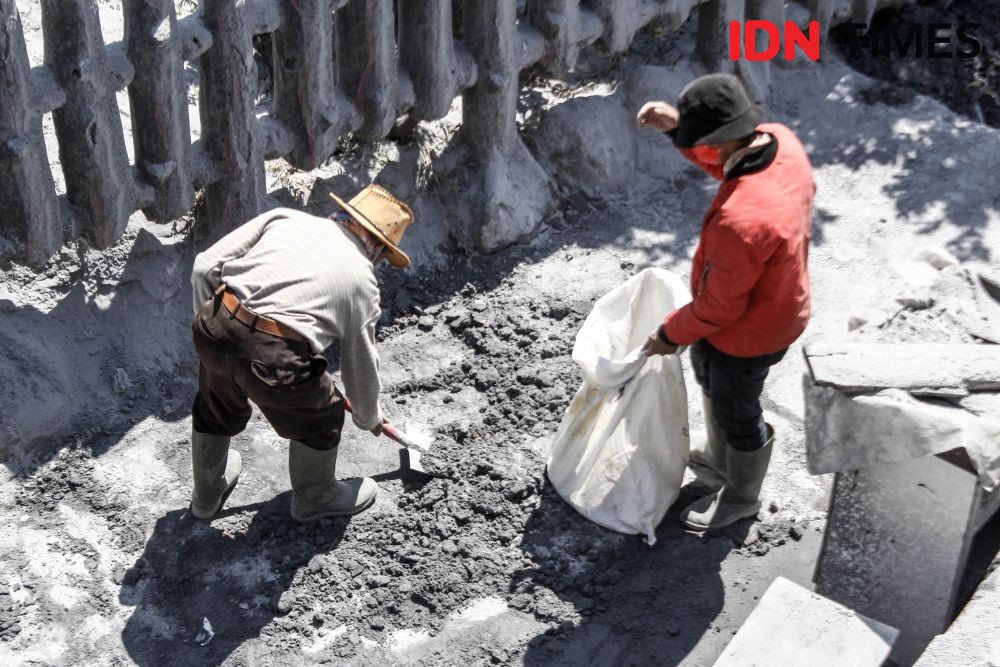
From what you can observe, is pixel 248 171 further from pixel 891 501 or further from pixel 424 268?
pixel 891 501

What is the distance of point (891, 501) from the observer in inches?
153

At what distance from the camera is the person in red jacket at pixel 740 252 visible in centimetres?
378

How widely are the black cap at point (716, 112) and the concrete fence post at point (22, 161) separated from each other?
2.41 metres

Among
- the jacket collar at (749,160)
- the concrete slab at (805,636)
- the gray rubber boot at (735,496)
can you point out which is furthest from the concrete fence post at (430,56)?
the concrete slab at (805,636)

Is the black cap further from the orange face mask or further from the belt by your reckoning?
the belt

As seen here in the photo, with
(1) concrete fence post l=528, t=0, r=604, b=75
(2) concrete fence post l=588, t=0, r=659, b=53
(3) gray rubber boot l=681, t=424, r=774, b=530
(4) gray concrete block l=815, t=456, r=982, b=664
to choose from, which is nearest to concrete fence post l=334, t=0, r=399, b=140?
(1) concrete fence post l=528, t=0, r=604, b=75

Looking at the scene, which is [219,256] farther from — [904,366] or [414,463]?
[904,366]

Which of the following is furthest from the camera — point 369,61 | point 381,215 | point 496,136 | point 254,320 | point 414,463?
point 496,136

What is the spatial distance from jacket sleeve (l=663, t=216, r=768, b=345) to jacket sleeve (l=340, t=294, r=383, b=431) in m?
1.10

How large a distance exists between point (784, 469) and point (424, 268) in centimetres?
214

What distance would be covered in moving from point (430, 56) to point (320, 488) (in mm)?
2360

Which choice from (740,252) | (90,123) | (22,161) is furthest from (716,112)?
(22,161)

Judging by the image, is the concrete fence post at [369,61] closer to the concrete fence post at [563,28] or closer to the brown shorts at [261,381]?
the concrete fence post at [563,28]

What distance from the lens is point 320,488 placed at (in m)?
4.46
